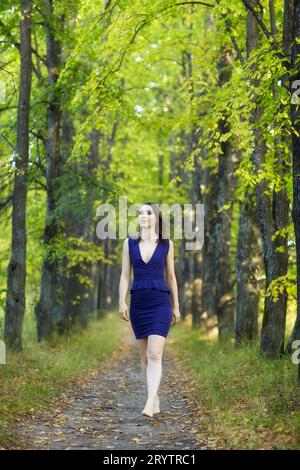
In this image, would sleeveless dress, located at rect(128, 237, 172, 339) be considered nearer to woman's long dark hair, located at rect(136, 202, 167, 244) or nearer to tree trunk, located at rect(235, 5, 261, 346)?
woman's long dark hair, located at rect(136, 202, 167, 244)

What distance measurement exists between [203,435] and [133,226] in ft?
70.7

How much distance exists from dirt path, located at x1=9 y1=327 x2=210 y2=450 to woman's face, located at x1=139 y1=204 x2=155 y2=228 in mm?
2516

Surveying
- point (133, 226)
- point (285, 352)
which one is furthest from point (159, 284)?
point (133, 226)

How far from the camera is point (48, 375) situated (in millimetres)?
11125

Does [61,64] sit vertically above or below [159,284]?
above

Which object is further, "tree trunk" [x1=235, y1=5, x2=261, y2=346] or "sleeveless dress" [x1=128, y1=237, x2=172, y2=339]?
"tree trunk" [x1=235, y1=5, x2=261, y2=346]

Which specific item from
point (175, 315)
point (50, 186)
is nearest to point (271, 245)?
point (175, 315)

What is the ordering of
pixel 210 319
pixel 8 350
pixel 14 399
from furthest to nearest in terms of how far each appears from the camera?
1. pixel 210 319
2. pixel 8 350
3. pixel 14 399

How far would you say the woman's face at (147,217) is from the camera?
8070mm

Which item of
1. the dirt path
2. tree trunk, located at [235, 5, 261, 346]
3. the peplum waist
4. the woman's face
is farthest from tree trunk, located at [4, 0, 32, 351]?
the peplum waist

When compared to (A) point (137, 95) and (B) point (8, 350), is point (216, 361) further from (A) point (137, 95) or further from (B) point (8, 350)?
(A) point (137, 95)

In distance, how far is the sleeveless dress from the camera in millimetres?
7883

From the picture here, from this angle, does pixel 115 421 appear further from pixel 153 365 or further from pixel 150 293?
pixel 150 293

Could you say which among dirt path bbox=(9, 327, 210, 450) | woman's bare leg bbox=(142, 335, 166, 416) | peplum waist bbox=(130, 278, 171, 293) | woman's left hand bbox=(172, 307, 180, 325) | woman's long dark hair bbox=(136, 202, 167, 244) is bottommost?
dirt path bbox=(9, 327, 210, 450)
